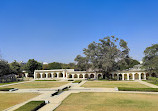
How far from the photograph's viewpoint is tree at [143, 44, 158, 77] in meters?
44.2

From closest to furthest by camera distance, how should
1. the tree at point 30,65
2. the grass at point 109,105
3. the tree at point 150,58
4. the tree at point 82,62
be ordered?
1. the grass at point 109,105
2. the tree at point 150,58
3. the tree at point 82,62
4. the tree at point 30,65

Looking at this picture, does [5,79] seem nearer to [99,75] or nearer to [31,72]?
[31,72]

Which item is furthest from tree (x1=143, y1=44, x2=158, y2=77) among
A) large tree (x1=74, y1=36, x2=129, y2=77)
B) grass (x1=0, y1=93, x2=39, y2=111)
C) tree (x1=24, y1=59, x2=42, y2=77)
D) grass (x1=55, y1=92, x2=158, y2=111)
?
tree (x1=24, y1=59, x2=42, y2=77)

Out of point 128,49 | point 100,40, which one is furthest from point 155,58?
point 100,40

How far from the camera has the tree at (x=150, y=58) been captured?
44.2m

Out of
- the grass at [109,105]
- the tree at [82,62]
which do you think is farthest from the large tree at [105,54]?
the grass at [109,105]

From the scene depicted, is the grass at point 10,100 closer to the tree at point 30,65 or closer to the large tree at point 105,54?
the large tree at point 105,54

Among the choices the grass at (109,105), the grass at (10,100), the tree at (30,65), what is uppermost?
the tree at (30,65)

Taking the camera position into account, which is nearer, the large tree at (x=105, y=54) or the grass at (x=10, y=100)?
the grass at (x=10, y=100)

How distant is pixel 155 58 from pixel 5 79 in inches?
1679

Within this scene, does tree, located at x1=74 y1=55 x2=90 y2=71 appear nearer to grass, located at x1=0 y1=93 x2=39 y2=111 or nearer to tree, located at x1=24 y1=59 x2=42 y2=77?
tree, located at x1=24 y1=59 x2=42 y2=77

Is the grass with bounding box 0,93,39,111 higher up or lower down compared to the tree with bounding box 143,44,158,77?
lower down

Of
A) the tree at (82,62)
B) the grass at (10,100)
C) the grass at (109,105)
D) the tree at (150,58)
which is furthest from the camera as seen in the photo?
the tree at (82,62)

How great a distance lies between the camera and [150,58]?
154ft
